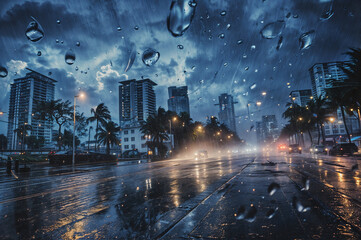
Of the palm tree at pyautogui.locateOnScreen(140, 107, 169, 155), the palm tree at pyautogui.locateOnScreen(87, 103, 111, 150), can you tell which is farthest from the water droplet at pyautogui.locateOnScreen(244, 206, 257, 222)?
the palm tree at pyautogui.locateOnScreen(87, 103, 111, 150)

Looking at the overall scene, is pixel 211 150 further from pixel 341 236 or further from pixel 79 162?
pixel 341 236

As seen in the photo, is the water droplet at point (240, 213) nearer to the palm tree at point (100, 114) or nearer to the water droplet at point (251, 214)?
the water droplet at point (251, 214)

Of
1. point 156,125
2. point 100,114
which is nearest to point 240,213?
point 156,125

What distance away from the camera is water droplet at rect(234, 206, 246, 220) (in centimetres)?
349

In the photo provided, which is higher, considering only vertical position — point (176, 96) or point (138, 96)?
point (138, 96)

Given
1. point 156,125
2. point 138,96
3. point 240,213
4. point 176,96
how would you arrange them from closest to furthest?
point 240,213 < point 176,96 < point 156,125 < point 138,96

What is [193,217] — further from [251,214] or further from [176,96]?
[176,96]

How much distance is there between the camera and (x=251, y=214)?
3623mm

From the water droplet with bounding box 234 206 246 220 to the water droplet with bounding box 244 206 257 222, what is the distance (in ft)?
0.26

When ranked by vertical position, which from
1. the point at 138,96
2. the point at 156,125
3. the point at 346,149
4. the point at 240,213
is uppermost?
the point at 138,96

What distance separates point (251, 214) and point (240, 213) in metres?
0.20

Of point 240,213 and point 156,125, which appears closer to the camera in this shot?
point 240,213

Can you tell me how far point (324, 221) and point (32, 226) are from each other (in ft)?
16.2

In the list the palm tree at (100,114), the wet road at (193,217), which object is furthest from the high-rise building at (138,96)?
the wet road at (193,217)
